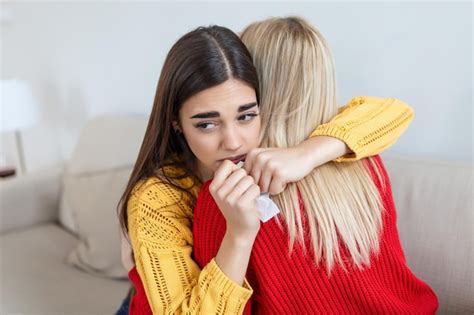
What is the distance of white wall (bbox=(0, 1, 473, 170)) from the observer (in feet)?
4.53

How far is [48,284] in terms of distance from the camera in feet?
5.86

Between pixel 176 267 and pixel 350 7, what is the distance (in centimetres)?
96

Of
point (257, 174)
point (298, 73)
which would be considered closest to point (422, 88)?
point (298, 73)

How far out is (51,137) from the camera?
10.1ft

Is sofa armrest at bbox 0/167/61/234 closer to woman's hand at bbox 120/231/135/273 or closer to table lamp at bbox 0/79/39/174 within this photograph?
table lamp at bbox 0/79/39/174

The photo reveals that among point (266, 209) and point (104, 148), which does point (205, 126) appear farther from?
point (104, 148)

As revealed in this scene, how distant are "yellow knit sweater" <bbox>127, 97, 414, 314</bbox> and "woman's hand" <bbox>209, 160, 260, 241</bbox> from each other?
0.09 meters

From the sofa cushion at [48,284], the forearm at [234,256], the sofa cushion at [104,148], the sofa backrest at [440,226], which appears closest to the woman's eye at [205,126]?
the forearm at [234,256]

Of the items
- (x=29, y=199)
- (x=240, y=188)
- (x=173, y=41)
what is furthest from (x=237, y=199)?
(x=29, y=199)

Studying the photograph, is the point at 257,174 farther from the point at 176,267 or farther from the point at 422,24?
the point at 422,24

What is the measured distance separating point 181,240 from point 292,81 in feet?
1.20

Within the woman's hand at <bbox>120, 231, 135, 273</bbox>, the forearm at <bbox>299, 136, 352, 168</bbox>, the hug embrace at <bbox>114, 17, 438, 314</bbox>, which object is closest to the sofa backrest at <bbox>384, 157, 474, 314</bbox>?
the hug embrace at <bbox>114, 17, 438, 314</bbox>

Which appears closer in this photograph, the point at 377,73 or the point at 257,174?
the point at 257,174

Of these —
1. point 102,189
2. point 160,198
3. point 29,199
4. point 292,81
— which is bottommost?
point 29,199
